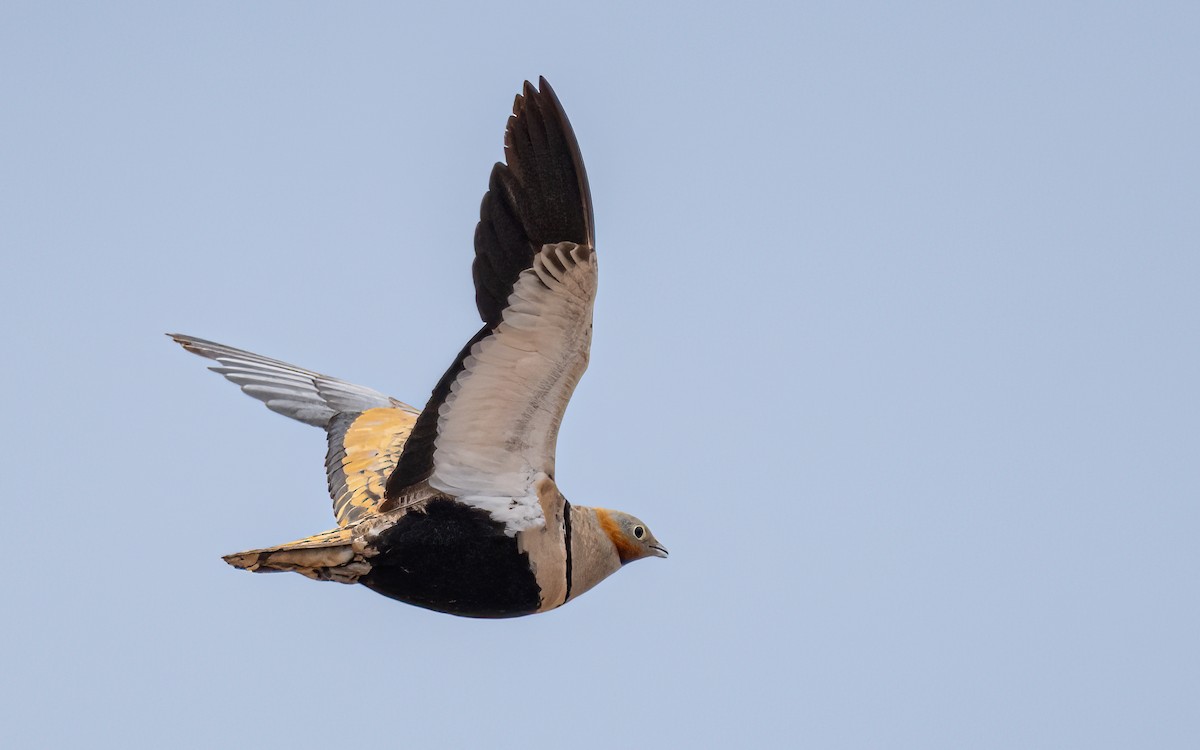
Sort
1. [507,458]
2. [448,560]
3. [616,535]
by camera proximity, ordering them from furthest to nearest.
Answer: [616,535] < [448,560] < [507,458]

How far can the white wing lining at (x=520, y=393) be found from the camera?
11109mm

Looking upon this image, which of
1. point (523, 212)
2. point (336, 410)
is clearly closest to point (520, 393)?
point (523, 212)

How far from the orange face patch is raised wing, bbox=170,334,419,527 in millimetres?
1817

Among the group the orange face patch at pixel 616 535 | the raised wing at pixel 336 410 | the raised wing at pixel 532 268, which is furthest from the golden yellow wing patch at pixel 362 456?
the raised wing at pixel 532 268

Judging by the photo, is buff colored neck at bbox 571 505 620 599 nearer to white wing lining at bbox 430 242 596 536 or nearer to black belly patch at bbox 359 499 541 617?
black belly patch at bbox 359 499 541 617

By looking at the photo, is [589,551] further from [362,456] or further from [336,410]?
[336,410]

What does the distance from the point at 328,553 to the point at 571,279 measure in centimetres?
262

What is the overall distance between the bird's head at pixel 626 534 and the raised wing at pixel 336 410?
1865 mm

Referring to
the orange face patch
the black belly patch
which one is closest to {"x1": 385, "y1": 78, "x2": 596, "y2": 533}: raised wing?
the black belly patch

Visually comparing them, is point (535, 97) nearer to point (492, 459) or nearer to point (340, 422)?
point (492, 459)

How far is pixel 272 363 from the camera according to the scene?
1628cm

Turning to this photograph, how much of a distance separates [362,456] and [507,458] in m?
2.91

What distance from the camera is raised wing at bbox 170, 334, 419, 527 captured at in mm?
14219

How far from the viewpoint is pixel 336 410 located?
15.6 metres
